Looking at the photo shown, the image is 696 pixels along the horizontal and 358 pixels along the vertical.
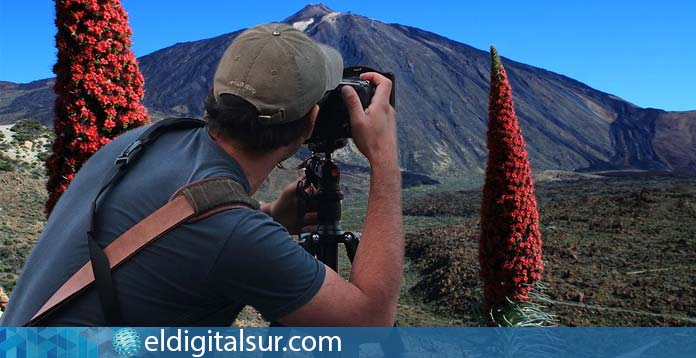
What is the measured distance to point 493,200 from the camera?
5000 millimetres

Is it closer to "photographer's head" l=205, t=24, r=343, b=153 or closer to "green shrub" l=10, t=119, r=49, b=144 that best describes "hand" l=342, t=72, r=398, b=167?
"photographer's head" l=205, t=24, r=343, b=153

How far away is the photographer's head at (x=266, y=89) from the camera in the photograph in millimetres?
1296

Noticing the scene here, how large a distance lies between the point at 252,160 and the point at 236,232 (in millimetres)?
218

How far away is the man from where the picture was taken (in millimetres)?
1182

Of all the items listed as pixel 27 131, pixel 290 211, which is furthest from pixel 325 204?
pixel 27 131

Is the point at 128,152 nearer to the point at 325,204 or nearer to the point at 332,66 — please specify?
the point at 332,66

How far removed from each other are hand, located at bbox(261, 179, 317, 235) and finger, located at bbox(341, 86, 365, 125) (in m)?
0.52

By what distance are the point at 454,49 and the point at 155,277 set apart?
94633 millimetres

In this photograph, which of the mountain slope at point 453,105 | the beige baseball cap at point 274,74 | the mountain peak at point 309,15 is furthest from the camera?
the mountain peak at point 309,15

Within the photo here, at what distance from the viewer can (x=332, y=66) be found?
1.44 m

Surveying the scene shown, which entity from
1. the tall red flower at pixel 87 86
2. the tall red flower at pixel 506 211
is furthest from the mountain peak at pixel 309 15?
the tall red flower at pixel 506 211

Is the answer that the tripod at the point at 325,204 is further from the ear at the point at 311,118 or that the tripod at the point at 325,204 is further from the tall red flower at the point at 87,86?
the tall red flower at the point at 87,86

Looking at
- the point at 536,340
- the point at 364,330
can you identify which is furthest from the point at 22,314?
the point at 536,340

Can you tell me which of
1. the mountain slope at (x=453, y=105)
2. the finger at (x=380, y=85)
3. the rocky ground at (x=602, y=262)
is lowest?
the rocky ground at (x=602, y=262)
